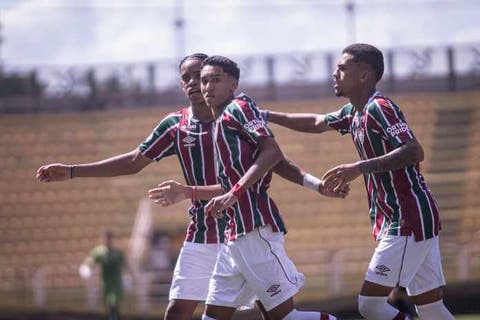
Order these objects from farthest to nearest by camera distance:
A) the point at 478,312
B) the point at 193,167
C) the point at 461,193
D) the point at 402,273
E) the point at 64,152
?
the point at 64,152 → the point at 461,193 → the point at 478,312 → the point at 193,167 → the point at 402,273

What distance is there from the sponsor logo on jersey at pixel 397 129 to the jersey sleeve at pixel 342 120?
56cm

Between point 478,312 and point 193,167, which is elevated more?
point 193,167

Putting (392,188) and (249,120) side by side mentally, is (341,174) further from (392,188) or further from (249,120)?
(249,120)

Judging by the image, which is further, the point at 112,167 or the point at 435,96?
the point at 435,96

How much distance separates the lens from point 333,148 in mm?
22672

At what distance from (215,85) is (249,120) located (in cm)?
34

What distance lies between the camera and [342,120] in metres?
7.09

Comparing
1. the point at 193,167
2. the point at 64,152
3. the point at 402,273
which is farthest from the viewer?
the point at 64,152

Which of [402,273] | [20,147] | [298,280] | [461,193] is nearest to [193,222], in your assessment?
[298,280]

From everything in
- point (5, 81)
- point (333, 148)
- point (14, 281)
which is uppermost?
point (5, 81)

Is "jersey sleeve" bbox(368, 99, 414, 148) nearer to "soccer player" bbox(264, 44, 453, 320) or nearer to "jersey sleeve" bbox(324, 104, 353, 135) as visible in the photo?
"soccer player" bbox(264, 44, 453, 320)

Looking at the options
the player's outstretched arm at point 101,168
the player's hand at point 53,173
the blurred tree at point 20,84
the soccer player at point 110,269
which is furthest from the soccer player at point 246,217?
the blurred tree at point 20,84

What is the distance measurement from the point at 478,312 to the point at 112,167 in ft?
27.4

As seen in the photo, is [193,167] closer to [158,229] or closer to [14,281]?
[14,281]
